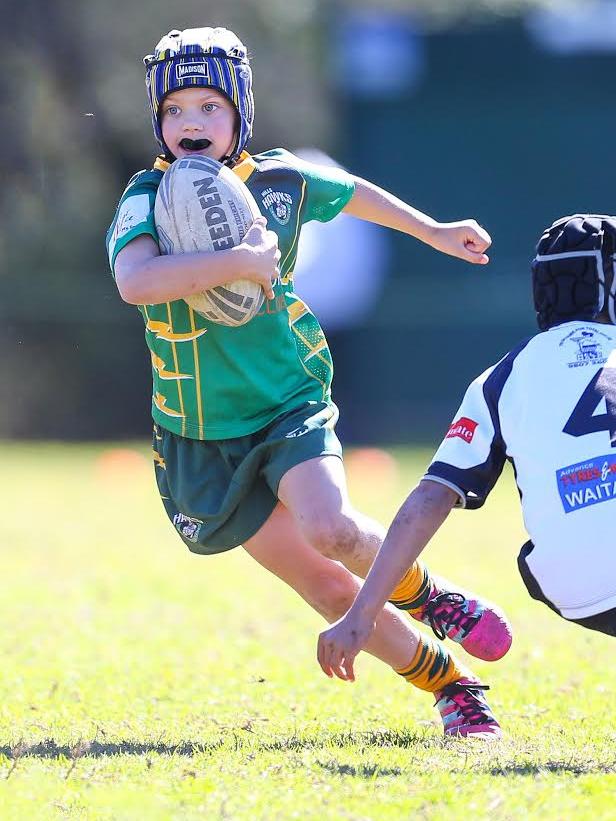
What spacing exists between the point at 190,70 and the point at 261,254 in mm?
651

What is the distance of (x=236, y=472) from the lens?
14.3ft

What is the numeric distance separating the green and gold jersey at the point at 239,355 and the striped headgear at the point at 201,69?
17cm

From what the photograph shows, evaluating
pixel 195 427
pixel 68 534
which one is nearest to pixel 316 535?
pixel 195 427

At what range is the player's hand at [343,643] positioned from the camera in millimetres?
3527

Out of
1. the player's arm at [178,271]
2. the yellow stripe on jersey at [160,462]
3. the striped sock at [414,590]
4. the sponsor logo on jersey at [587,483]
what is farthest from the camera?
the yellow stripe on jersey at [160,462]

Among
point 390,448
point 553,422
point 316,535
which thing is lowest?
point 390,448

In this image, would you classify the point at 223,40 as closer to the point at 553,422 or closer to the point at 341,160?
the point at 553,422

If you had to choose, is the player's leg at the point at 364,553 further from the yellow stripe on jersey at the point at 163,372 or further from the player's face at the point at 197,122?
the player's face at the point at 197,122

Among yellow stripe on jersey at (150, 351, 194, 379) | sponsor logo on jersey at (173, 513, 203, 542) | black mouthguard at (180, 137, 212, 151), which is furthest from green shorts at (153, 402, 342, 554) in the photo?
black mouthguard at (180, 137, 212, 151)

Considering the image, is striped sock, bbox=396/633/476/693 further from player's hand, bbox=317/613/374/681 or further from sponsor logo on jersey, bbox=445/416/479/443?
sponsor logo on jersey, bbox=445/416/479/443

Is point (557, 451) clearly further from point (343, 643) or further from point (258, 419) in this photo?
point (258, 419)

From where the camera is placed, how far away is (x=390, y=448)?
16297mm

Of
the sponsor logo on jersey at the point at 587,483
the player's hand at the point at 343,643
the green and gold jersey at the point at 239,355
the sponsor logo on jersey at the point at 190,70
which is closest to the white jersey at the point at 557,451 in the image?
the sponsor logo on jersey at the point at 587,483

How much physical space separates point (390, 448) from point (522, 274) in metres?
3.90
